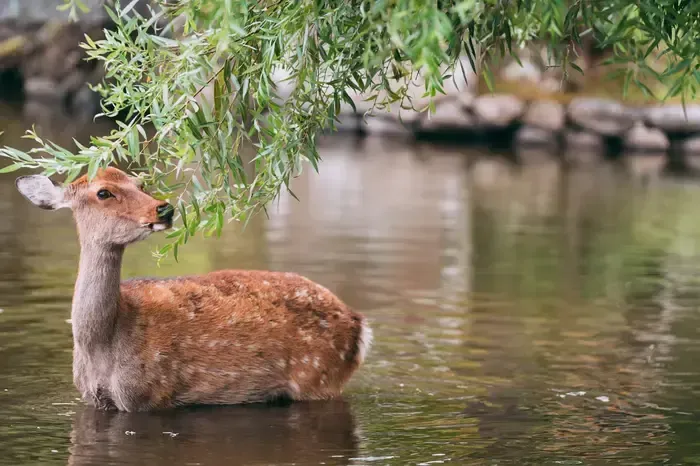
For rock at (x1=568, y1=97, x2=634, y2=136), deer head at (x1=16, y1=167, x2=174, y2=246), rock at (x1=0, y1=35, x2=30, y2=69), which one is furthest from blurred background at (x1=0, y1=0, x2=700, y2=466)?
rock at (x1=0, y1=35, x2=30, y2=69)

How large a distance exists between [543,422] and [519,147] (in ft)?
91.0

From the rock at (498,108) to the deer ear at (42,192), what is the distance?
27348mm

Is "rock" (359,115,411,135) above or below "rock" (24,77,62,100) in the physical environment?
below

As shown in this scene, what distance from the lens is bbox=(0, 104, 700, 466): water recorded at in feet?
29.7

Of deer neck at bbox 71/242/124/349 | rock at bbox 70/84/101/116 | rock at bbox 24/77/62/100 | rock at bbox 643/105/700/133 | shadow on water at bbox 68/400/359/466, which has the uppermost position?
rock at bbox 24/77/62/100

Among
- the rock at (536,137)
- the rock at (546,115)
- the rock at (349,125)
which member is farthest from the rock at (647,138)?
the rock at (349,125)

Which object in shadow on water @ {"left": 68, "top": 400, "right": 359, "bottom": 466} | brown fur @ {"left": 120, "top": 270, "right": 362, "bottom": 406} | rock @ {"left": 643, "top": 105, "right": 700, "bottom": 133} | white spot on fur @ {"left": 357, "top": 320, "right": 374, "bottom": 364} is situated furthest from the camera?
rock @ {"left": 643, "top": 105, "right": 700, "bottom": 133}

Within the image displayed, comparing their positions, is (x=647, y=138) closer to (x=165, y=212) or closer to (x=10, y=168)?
(x=165, y=212)

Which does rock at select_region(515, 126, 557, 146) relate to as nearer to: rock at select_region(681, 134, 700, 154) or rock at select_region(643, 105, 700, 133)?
rock at select_region(643, 105, 700, 133)

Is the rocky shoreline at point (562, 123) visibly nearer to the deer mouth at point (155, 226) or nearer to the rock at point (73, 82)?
the rock at point (73, 82)

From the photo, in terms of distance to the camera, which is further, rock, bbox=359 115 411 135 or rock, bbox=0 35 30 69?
rock, bbox=0 35 30 69

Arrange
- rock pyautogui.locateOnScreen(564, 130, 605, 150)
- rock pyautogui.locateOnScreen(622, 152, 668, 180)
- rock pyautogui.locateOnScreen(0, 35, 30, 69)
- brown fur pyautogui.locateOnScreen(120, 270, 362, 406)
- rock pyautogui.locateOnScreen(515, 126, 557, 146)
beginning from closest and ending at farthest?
brown fur pyautogui.locateOnScreen(120, 270, 362, 406), rock pyautogui.locateOnScreen(622, 152, 668, 180), rock pyautogui.locateOnScreen(564, 130, 605, 150), rock pyautogui.locateOnScreen(515, 126, 557, 146), rock pyautogui.locateOnScreen(0, 35, 30, 69)

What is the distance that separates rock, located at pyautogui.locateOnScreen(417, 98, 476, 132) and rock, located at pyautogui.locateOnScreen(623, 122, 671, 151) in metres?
4.27

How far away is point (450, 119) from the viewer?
37344 millimetres
